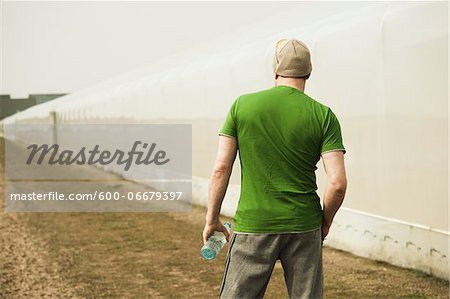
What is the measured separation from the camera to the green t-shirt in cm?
282

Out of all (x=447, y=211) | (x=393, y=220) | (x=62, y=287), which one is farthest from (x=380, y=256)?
(x=62, y=287)

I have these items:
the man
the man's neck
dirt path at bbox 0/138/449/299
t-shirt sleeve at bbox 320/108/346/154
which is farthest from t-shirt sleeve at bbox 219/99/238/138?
dirt path at bbox 0/138/449/299

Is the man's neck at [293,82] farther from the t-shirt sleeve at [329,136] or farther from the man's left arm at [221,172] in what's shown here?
the man's left arm at [221,172]

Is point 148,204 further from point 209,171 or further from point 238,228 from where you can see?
point 238,228

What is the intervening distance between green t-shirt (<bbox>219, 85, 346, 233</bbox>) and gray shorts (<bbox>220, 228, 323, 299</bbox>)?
54mm

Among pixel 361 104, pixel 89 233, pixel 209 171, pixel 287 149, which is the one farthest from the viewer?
pixel 209 171

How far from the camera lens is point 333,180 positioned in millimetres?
2877

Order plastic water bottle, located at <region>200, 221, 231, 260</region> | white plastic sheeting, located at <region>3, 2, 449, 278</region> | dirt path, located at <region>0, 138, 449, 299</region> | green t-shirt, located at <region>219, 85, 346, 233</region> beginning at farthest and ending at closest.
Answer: white plastic sheeting, located at <region>3, 2, 449, 278</region> < dirt path, located at <region>0, 138, 449, 299</region> < plastic water bottle, located at <region>200, 221, 231, 260</region> < green t-shirt, located at <region>219, 85, 346, 233</region>

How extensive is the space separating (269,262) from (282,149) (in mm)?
514

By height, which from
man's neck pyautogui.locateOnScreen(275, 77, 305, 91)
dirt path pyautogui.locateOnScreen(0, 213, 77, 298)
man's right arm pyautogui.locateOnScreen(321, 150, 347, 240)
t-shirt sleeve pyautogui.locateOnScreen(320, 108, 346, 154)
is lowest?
dirt path pyautogui.locateOnScreen(0, 213, 77, 298)

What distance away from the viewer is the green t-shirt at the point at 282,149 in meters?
2.82

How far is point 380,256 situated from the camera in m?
7.50

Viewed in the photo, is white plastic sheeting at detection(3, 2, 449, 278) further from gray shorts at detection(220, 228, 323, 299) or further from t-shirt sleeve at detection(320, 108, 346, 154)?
t-shirt sleeve at detection(320, 108, 346, 154)

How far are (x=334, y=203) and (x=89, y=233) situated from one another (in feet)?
25.5
